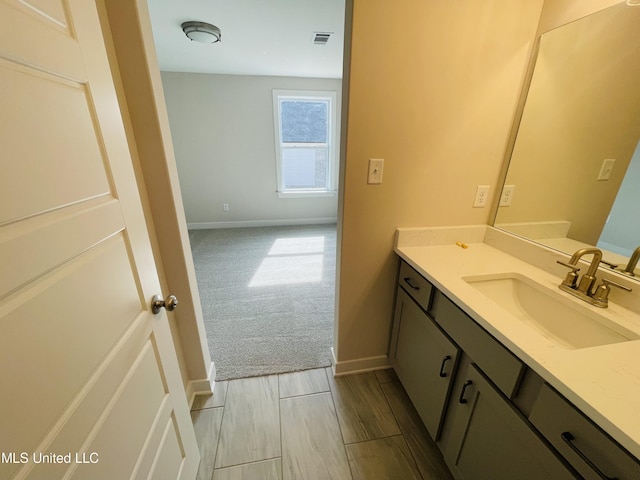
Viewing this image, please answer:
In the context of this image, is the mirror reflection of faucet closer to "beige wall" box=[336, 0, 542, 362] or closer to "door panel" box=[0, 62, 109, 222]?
"beige wall" box=[336, 0, 542, 362]

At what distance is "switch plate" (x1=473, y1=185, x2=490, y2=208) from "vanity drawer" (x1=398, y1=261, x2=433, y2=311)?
569 mm

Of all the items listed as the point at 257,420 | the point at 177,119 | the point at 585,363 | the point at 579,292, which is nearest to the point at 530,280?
the point at 579,292

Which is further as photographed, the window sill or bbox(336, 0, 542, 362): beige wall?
the window sill

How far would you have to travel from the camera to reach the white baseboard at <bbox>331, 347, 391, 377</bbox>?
1.69 metres

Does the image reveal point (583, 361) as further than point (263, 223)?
No

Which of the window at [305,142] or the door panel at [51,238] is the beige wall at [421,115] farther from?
the window at [305,142]

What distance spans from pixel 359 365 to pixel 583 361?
4.03 ft

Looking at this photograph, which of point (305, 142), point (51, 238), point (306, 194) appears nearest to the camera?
point (51, 238)

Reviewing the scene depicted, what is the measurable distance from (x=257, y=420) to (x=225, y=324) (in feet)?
3.02

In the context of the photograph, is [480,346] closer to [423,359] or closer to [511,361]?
[511,361]

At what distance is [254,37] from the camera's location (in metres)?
2.50

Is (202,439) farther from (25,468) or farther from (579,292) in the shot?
(579,292)

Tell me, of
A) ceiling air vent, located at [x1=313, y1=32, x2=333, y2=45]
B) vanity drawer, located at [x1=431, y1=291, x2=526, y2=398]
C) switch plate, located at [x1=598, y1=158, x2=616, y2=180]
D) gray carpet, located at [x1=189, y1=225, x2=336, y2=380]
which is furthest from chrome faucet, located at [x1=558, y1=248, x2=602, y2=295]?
ceiling air vent, located at [x1=313, y1=32, x2=333, y2=45]

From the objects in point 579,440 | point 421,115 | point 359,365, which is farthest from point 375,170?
point 359,365
